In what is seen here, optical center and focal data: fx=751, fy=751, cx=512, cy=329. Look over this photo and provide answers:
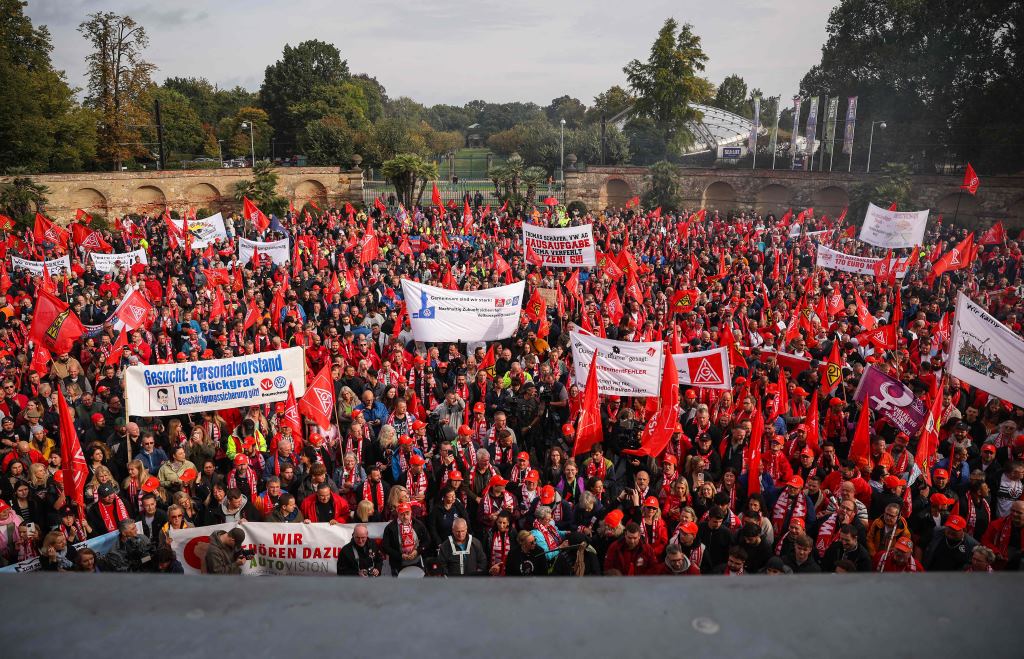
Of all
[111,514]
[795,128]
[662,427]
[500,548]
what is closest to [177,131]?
[795,128]

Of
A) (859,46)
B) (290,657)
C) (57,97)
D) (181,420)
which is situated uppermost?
(859,46)

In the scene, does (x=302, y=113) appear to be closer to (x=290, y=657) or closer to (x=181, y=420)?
(x=181, y=420)

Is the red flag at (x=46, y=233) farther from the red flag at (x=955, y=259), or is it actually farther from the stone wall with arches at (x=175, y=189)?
the red flag at (x=955, y=259)

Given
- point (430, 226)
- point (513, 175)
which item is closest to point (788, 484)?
point (430, 226)

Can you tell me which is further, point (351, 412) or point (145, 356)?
point (145, 356)

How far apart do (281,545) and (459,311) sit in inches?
241

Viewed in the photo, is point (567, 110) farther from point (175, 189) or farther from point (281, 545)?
point (281, 545)

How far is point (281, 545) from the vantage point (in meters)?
6.64

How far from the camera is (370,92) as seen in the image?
9175cm

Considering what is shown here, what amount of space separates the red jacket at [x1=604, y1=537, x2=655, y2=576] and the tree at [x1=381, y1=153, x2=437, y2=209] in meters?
37.6

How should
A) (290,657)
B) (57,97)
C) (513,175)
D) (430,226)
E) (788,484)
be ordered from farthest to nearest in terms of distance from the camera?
(513,175)
(57,97)
(430,226)
(788,484)
(290,657)

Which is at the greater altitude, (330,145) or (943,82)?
(943,82)

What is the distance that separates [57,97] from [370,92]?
5560cm

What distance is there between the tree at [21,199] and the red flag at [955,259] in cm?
3480
